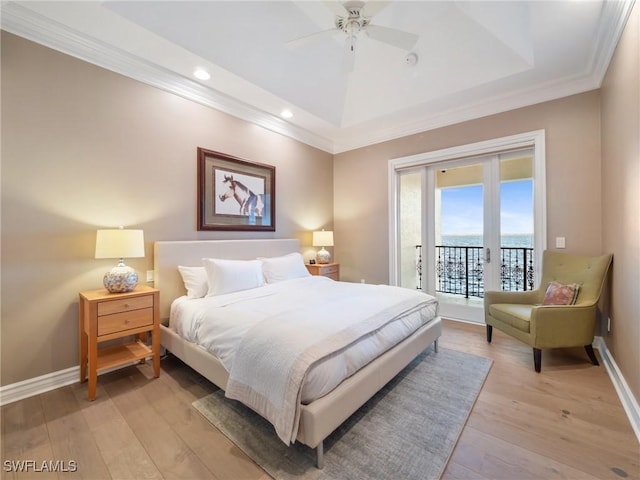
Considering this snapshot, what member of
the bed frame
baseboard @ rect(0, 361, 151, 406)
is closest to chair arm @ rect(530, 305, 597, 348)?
the bed frame

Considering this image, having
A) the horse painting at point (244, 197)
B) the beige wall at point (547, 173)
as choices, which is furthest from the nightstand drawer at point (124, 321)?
the beige wall at point (547, 173)

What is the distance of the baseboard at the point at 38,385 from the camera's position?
2.02 metres

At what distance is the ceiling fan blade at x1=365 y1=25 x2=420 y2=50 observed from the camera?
2.15 meters

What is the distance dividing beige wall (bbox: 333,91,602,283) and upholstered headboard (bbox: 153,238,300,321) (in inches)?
79.4

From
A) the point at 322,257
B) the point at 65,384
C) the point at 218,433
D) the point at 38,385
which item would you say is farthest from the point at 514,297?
the point at 38,385

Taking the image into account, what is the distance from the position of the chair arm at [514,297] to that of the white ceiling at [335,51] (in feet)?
7.40

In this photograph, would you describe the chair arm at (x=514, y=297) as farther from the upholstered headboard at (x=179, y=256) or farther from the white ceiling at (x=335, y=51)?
the upholstered headboard at (x=179, y=256)

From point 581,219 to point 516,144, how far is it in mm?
1107

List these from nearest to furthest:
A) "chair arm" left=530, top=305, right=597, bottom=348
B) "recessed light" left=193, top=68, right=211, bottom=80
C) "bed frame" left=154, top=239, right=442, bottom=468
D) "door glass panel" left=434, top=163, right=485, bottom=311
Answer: "bed frame" left=154, top=239, right=442, bottom=468 < "chair arm" left=530, top=305, right=597, bottom=348 < "recessed light" left=193, top=68, right=211, bottom=80 < "door glass panel" left=434, top=163, right=485, bottom=311

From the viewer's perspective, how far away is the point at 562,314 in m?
2.38

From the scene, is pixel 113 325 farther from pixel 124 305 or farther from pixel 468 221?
pixel 468 221

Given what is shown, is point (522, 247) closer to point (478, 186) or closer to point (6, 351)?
point (478, 186)

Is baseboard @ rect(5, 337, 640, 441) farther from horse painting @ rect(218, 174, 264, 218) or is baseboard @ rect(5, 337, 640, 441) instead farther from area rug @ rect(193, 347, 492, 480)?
horse painting @ rect(218, 174, 264, 218)

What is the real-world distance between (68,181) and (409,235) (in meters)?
4.19
